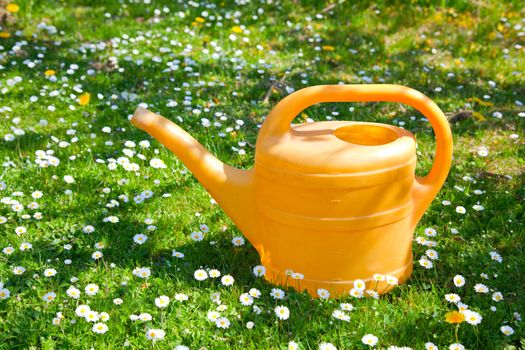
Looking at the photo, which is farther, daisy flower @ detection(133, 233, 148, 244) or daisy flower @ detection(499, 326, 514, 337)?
daisy flower @ detection(133, 233, 148, 244)

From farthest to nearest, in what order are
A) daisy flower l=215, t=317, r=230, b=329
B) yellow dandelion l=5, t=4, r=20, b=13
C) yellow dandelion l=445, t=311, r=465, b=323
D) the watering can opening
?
yellow dandelion l=5, t=4, r=20, b=13, the watering can opening, daisy flower l=215, t=317, r=230, b=329, yellow dandelion l=445, t=311, r=465, b=323

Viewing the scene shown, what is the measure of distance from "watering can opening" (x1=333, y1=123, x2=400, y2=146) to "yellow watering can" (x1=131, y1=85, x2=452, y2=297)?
3 cm

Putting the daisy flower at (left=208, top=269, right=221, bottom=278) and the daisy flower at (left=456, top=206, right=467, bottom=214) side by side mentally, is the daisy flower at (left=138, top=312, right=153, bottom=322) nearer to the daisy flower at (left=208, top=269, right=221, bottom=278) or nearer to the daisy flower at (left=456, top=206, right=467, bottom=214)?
the daisy flower at (left=208, top=269, right=221, bottom=278)

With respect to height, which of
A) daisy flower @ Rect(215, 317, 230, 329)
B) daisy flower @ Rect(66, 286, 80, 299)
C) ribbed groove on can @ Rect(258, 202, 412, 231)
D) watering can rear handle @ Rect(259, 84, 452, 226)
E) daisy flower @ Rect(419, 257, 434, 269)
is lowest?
daisy flower @ Rect(419, 257, 434, 269)

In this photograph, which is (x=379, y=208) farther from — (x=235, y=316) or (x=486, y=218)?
(x=486, y=218)

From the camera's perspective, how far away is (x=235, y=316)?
220 centimetres

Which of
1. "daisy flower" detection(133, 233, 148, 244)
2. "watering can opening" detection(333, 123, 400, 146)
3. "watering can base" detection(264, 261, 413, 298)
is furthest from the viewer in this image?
"daisy flower" detection(133, 233, 148, 244)

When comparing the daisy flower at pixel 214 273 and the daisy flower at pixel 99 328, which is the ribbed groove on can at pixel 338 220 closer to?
the daisy flower at pixel 214 273

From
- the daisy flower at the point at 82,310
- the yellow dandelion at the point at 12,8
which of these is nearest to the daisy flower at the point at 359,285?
the daisy flower at the point at 82,310

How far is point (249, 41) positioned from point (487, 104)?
1.94 m

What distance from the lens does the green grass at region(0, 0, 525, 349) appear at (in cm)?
216

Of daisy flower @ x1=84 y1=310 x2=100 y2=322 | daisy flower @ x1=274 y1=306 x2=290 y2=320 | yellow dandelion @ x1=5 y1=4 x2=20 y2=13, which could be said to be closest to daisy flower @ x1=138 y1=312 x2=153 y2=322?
daisy flower @ x1=84 y1=310 x2=100 y2=322

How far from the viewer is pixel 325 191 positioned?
2170mm

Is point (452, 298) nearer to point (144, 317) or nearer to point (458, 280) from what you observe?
point (458, 280)
